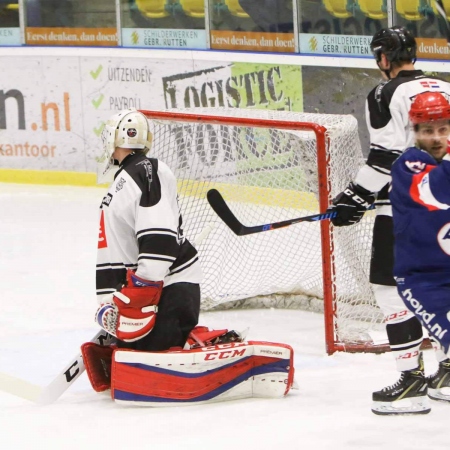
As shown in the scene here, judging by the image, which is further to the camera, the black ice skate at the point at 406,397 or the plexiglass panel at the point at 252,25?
the plexiglass panel at the point at 252,25

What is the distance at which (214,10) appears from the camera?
7969mm

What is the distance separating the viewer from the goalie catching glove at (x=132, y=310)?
3463 mm

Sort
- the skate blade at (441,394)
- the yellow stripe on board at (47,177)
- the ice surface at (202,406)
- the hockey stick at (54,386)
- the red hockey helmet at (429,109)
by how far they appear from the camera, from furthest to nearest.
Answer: the yellow stripe on board at (47,177) < the hockey stick at (54,386) < the skate blade at (441,394) < the ice surface at (202,406) < the red hockey helmet at (429,109)

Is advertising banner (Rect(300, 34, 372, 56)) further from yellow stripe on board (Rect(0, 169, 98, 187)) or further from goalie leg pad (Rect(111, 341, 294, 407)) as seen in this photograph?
goalie leg pad (Rect(111, 341, 294, 407))

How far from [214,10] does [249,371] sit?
4.79m

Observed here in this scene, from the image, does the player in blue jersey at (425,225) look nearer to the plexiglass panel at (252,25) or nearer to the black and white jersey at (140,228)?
the black and white jersey at (140,228)

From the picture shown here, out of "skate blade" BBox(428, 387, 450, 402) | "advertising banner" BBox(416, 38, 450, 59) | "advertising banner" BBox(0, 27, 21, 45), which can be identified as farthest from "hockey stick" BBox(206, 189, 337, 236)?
"advertising banner" BBox(0, 27, 21, 45)

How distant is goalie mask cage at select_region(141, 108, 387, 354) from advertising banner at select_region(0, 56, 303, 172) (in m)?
2.21

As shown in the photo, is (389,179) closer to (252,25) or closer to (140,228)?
(140,228)

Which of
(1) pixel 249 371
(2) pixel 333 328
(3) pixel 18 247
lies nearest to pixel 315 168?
(2) pixel 333 328

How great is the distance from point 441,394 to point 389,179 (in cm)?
66

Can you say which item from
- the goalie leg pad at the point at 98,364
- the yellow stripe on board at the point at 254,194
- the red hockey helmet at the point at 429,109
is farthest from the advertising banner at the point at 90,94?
the red hockey helmet at the point at 429,109

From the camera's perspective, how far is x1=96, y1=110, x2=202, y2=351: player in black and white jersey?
3.47 m

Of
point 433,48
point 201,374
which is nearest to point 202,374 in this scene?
point 201,374
